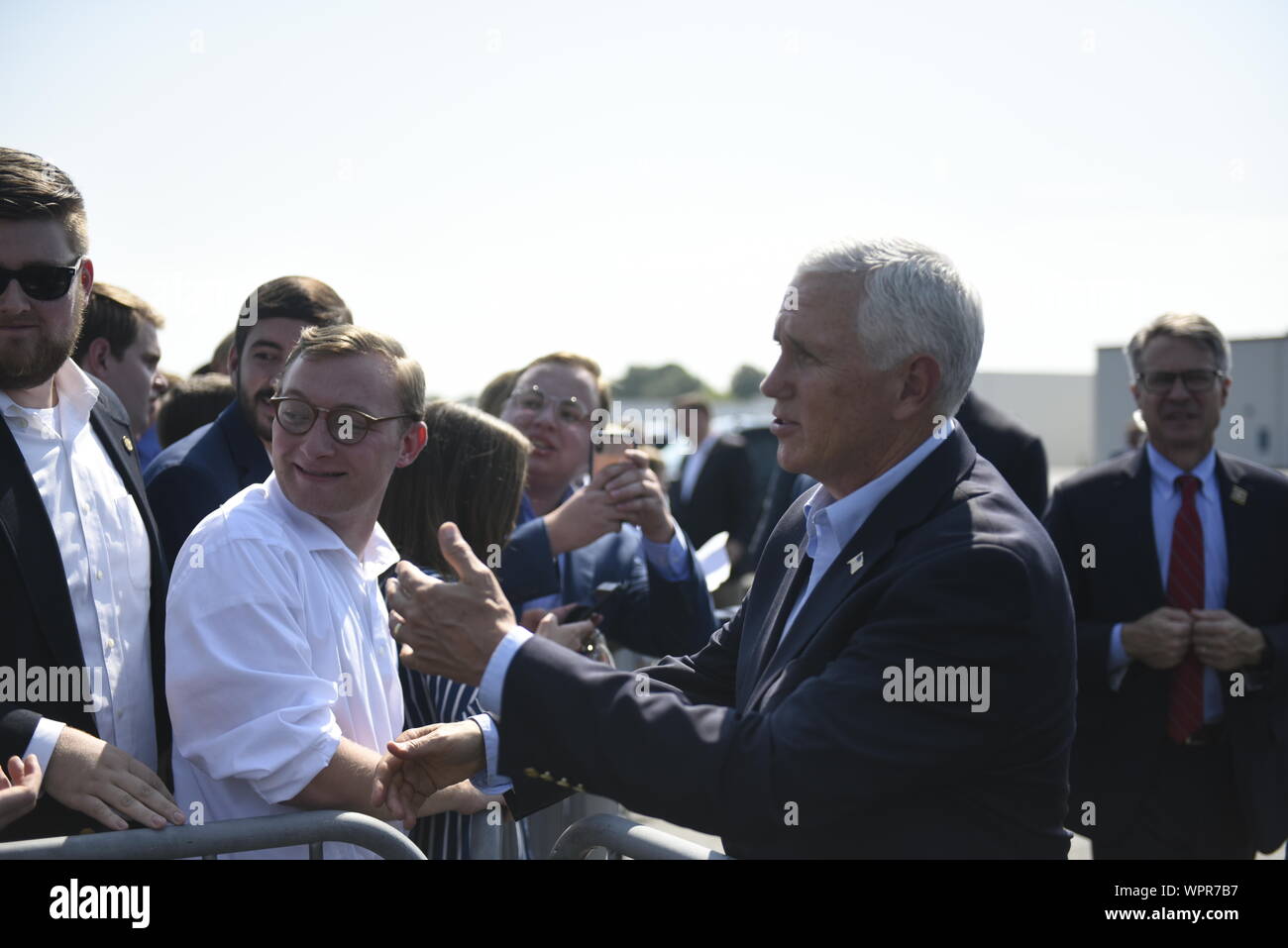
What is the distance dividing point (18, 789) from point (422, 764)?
2.61ft

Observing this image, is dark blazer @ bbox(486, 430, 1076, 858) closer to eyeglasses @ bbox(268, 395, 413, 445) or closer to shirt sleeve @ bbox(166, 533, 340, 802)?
shirt sleeve @ bbox(166, 533, 340, 802)

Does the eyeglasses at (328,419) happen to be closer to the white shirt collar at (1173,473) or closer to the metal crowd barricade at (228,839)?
the metal crowd barricade at (228,839)

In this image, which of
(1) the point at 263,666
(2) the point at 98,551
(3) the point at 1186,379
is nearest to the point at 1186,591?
(3) the point at 1186,379

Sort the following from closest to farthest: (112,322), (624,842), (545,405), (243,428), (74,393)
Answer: (624,842) < (74,393) < (243,428) < (545,405) < (112,322)

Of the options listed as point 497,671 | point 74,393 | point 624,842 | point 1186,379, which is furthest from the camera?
point 1186,379

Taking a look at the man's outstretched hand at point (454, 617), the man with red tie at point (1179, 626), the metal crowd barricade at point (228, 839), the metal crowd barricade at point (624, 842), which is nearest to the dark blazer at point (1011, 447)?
the man with red tie at point (1179, 626)

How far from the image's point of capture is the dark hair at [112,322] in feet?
16.1

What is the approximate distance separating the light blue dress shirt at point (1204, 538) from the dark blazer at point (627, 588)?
5.20ft

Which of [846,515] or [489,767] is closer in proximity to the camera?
[846,515]

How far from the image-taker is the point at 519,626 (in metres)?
2.39

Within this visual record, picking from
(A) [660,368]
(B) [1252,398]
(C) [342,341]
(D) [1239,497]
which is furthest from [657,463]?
(A) [660,368]

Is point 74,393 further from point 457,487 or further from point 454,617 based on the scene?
point 454,617

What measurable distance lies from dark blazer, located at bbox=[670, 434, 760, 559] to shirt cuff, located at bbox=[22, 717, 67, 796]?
286 inches

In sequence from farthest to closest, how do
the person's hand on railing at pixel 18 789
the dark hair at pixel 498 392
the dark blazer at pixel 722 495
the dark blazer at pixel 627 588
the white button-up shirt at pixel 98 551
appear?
the dark blazer at pixel 722 495 → the dark hair at pixel 498 392 → the dark blazer at pixel 627 588 → the white button-up shirt at pixel 98 551 → the person's hand on railing at pixel 18 789
